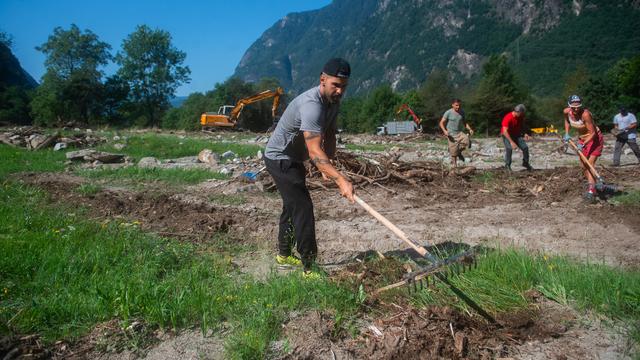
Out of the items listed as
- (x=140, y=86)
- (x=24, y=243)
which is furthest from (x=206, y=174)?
(x=140, y=86)

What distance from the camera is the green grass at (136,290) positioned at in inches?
104

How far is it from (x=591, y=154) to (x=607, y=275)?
455 centimetres

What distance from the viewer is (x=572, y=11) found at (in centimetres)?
13512

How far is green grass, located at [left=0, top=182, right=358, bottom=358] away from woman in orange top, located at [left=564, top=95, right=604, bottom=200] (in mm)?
5553

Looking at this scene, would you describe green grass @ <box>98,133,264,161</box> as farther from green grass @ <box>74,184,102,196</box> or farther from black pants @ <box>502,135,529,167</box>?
black pants @ <box>502,135,529,167</box>

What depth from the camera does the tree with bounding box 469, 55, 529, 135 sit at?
40981 mm

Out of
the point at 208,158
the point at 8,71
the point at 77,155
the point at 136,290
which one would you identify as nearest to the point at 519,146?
the point at 208,158

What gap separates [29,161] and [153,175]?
4.81 m

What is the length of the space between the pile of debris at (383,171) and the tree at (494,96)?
111 ft

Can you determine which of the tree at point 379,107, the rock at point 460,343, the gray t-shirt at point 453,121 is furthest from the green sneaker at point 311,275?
the tree at point 379,107

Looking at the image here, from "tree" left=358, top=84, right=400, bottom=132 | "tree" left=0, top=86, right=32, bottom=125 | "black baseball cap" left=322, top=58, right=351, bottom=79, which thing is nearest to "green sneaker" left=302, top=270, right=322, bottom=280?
"black baseball cap" left=322, top=58, right=351, bottom=79

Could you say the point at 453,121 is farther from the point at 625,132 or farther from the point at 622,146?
the point at 622,146

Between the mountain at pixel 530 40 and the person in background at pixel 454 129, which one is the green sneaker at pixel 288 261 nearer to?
the person in background at pixel 454 129

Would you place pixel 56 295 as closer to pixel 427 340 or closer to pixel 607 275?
pixel 427 340
